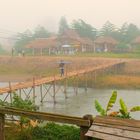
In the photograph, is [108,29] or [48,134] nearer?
[48,134]

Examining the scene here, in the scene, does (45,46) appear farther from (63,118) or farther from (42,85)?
(63,118)

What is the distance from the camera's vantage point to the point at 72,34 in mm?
66312

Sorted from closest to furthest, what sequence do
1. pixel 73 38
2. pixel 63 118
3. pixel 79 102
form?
1. pixel 63 118
2. pixel 79 102
3. pixel 73 38

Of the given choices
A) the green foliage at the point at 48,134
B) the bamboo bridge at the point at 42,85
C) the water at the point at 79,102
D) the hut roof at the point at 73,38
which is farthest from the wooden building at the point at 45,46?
the green foliage at the point at 48,134

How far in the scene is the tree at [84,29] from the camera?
238 ft

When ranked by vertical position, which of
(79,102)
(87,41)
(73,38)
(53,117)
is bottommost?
(79,102)

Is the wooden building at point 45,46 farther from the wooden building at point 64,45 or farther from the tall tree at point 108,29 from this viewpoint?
the tall tree at point 108,29

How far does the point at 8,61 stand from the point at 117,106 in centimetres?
3594

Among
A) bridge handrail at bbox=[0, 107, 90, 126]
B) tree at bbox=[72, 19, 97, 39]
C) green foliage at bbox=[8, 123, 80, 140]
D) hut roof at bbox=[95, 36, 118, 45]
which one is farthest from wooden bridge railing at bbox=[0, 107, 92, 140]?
tree at bbox=[72, 19, 97, 39]

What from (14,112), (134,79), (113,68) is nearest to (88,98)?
(134,79)

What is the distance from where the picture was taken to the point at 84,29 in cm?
7350

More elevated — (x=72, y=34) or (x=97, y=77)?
(x=72, y=34)

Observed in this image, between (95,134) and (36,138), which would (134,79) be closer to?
(36,138)

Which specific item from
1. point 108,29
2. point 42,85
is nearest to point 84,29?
point 108,29
